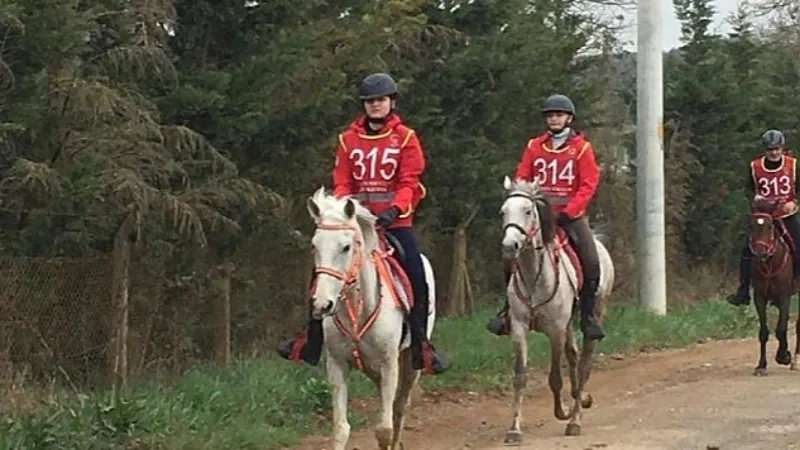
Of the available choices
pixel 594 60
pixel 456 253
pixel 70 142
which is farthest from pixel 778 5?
pixel 70 142

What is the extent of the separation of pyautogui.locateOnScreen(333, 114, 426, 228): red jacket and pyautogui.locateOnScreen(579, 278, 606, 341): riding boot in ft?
9.84

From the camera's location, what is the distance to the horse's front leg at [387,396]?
9.97 meters

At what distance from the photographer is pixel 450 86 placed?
69.9ft

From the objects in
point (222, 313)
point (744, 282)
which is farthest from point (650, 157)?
point (222, 313)

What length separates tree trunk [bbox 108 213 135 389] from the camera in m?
14.2

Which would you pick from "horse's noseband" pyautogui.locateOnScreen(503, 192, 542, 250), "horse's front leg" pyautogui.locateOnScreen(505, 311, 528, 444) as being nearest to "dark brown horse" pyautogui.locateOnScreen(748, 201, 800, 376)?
"horse's front leg" pyautogui.locateOnScreen(505, 311, 528, 444)

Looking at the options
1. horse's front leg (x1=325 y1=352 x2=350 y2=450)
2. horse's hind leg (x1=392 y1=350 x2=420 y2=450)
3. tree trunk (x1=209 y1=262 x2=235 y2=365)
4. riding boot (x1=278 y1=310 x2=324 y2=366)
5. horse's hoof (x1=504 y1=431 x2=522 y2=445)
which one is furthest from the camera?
tree trunk (x1=209 y1=262 x2=235 y2=365)

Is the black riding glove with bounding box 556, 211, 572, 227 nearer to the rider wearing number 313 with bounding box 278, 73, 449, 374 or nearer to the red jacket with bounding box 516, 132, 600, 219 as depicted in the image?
the red jacket with bounding box 516, 132, 600, 219

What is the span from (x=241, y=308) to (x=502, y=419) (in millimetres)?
4618

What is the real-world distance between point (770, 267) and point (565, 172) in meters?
5.66

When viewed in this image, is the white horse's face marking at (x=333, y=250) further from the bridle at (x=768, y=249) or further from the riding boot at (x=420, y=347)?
the bridle at (x=768, y=249)

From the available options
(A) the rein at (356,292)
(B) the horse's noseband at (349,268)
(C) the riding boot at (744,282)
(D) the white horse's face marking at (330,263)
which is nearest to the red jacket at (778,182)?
(C) the riding boot at (744,282)

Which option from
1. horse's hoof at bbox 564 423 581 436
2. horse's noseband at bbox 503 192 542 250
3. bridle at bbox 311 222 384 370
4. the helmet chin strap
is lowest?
horse's hoof at bbox 564 423 581 436

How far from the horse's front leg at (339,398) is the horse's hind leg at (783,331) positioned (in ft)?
30.7
